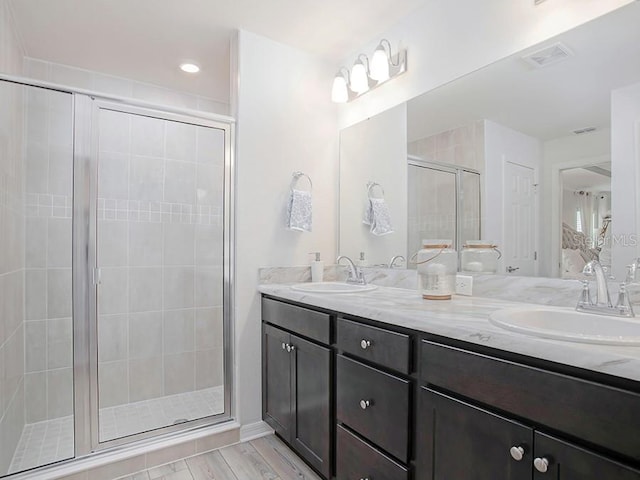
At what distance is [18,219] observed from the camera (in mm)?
1947

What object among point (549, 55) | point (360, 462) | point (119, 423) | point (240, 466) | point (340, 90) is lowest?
point (240, 466)

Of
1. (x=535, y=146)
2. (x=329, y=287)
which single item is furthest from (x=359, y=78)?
(x=329, y=287)

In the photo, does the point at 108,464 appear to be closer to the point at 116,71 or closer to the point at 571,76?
the point at 116,71

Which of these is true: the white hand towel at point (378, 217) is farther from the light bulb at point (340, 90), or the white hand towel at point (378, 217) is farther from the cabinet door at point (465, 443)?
the cabinet door at point (465, 443)

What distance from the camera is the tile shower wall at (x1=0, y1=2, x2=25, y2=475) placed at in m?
1.76

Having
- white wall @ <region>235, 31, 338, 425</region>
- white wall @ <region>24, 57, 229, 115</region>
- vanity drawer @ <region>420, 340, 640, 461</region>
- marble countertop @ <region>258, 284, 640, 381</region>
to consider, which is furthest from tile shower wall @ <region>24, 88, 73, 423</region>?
vanity drawer @ <region>420, 340, 640, 461</region>

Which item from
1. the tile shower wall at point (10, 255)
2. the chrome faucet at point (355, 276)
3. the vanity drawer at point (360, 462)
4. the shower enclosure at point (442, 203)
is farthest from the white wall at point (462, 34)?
the tile shower wall at point (10, 255)

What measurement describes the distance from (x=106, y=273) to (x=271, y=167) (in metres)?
1.13

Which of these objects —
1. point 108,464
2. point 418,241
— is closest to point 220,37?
point 418,241

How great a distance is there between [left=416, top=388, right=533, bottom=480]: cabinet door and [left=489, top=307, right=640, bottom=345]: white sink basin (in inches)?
9.7

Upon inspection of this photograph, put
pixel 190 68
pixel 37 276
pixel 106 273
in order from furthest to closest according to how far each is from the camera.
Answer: pixel 190 68
pixel 106 273
pixel 37 276

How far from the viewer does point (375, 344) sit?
142 cm

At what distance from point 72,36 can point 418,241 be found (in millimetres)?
2364

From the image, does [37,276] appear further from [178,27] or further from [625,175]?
[625,175]
